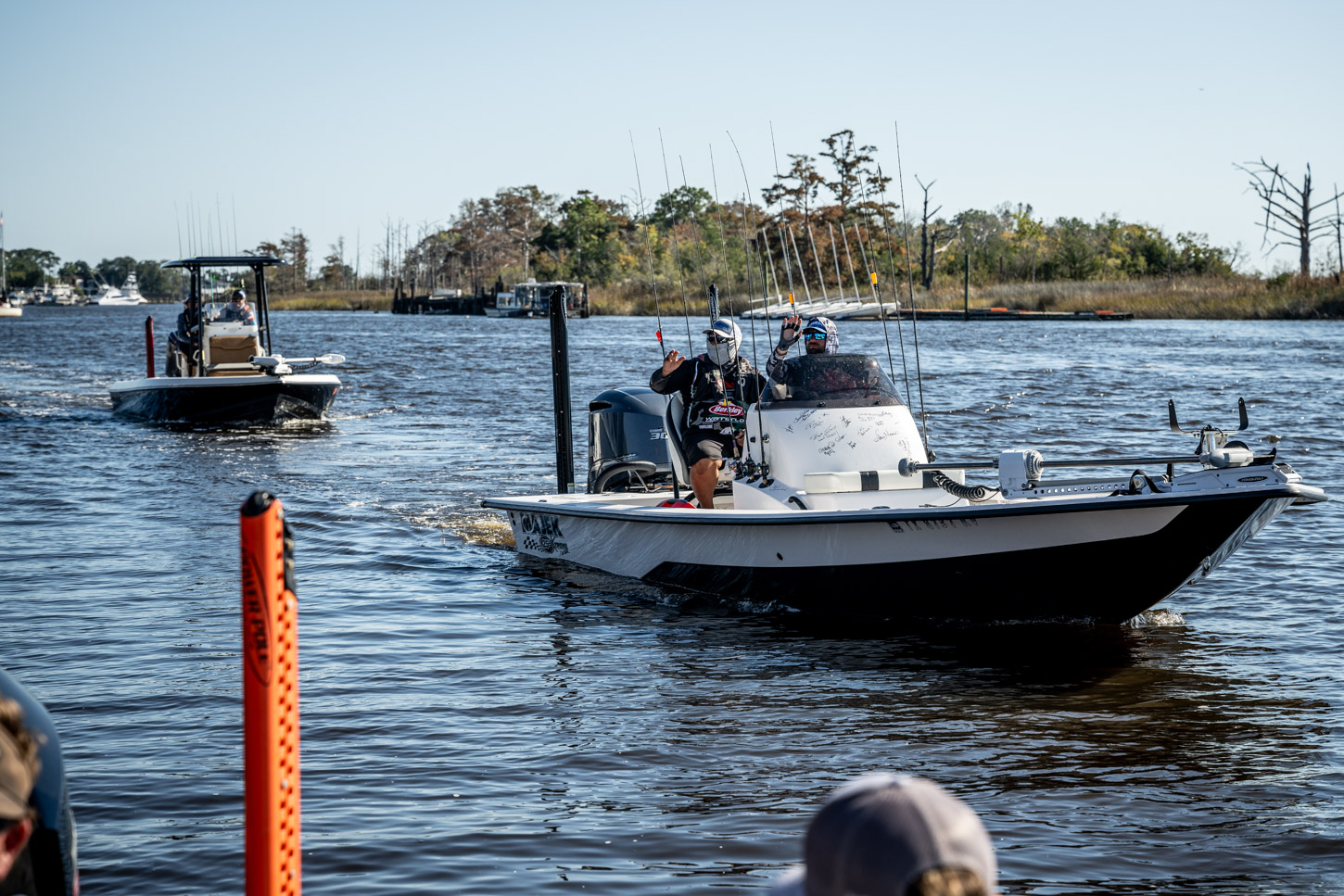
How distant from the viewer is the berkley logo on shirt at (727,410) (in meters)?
10.2

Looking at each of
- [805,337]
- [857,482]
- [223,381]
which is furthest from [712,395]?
[223,381]

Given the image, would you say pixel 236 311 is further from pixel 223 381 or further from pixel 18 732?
pixel 18 732

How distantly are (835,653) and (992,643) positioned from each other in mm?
992

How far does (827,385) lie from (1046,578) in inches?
82.1

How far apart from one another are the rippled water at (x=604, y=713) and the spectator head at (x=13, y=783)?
2.33 m

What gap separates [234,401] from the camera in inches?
838

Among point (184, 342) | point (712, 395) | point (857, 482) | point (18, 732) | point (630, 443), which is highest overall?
point (184, 342)

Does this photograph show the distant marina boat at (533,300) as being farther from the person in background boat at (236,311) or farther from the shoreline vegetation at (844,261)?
the person in background boat at (236,311)

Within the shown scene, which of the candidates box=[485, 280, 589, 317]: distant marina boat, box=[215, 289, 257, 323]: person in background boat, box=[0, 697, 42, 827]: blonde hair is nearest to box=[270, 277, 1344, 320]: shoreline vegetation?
box=[485, 280, 589, 317]: distant marina boat

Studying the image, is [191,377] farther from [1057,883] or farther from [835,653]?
[1057,883]

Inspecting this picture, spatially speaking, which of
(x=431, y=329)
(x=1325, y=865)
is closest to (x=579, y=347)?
(x=431, y=329)

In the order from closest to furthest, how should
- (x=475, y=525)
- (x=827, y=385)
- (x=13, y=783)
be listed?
(x=13, y=783)
(x=827, y=385)
(x=475, y=525)

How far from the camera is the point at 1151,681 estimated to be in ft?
25.1

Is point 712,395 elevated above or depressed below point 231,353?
below
